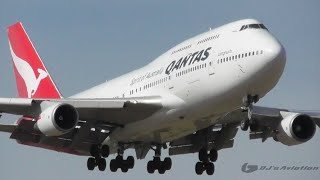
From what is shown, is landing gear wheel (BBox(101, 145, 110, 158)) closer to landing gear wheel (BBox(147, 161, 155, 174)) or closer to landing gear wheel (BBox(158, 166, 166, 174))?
landing gear wheel (BBox(147, 161, 155, 174))

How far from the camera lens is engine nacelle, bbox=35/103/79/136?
35.6m

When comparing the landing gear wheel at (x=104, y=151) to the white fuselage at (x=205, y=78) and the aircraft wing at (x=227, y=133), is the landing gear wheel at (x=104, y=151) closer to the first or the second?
the white fuselage at (x=205, y=78)

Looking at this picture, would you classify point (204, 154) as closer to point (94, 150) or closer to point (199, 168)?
point (199, 168)

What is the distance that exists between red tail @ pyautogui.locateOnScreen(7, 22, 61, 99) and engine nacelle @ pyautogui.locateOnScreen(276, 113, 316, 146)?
14.0m

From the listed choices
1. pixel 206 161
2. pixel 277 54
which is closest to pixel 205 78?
pixel 277 54

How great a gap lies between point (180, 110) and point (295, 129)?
22.7 feet

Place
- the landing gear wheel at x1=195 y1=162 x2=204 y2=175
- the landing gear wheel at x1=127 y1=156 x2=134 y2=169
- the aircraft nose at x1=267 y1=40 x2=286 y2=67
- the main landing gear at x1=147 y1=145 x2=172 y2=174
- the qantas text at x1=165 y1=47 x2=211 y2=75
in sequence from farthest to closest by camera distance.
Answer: the main landing gear at x1=147 y1=145 x2=172 y2=174
the landing gear wheel at x1=127 y1=156 x2=134 y2=169
the landing gear wheel at x1=195 y1=162 x2=204 y2=175
the qantas text at x1=165 y1=47 x2=211 y2=75
the aircraft nose at x1=267 y1=40 x2=286 y2=67

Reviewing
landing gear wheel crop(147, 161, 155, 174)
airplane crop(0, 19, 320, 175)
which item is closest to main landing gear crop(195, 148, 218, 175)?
airplane crop(0, 19, 320, 175)

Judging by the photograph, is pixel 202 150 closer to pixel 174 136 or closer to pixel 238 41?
pixel 174 136

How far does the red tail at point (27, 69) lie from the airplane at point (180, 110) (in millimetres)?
3850

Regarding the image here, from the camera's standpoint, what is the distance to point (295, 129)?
39.4 metres

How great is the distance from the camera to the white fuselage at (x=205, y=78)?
3269cm

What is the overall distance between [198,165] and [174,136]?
350 centimetres

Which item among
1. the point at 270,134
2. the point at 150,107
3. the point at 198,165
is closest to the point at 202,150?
the point at 198,165
